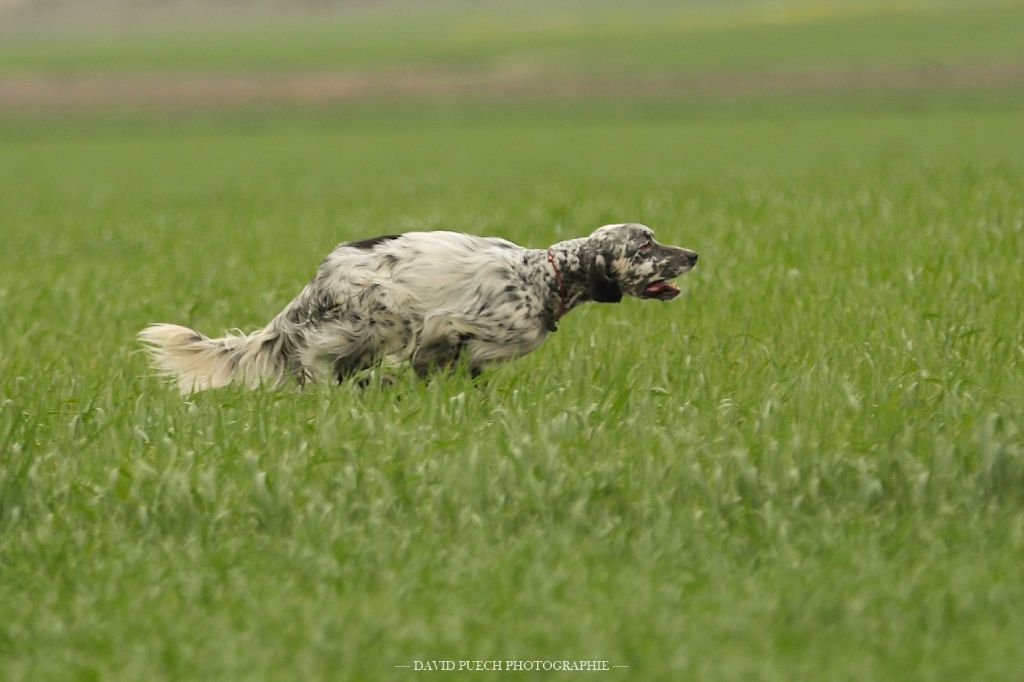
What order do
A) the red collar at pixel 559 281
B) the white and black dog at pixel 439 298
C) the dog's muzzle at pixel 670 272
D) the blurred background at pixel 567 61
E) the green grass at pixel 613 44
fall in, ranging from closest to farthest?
the white and black dog at pixel 439 298, the red collar at pixel 559 281, the dog's muzzle at pixel 670 272, the blurred background at pixel 567 61, the green grass at pixel 613 44

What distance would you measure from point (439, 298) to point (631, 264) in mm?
1041

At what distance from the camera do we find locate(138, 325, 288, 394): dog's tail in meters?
7.47

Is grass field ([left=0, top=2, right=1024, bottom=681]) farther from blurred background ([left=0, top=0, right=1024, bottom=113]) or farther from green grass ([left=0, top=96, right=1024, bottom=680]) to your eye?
blurred background ([left=0, top=0, right=1024, bottom=113])

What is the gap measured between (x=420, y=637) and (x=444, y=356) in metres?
3.13

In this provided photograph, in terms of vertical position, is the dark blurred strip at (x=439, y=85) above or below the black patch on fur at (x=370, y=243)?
below

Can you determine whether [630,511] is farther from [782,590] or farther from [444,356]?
[444,356]

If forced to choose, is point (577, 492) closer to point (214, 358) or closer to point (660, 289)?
point (660, 289)

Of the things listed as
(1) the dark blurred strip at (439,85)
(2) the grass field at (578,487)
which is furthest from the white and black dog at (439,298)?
(1) the dark blurred strip at (439,85)

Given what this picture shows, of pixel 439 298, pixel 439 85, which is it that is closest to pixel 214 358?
pixel 439 298

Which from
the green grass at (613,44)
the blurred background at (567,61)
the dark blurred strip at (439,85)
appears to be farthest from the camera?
the green grass at (613,44)

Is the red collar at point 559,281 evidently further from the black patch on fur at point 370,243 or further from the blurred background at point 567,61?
the blurred background at point 567,61

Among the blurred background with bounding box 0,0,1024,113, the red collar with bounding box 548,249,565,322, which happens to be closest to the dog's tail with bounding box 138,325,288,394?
the red collar with bounding box 548,249,565,322

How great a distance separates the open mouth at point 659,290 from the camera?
737cm

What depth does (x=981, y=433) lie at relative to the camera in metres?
5.50
